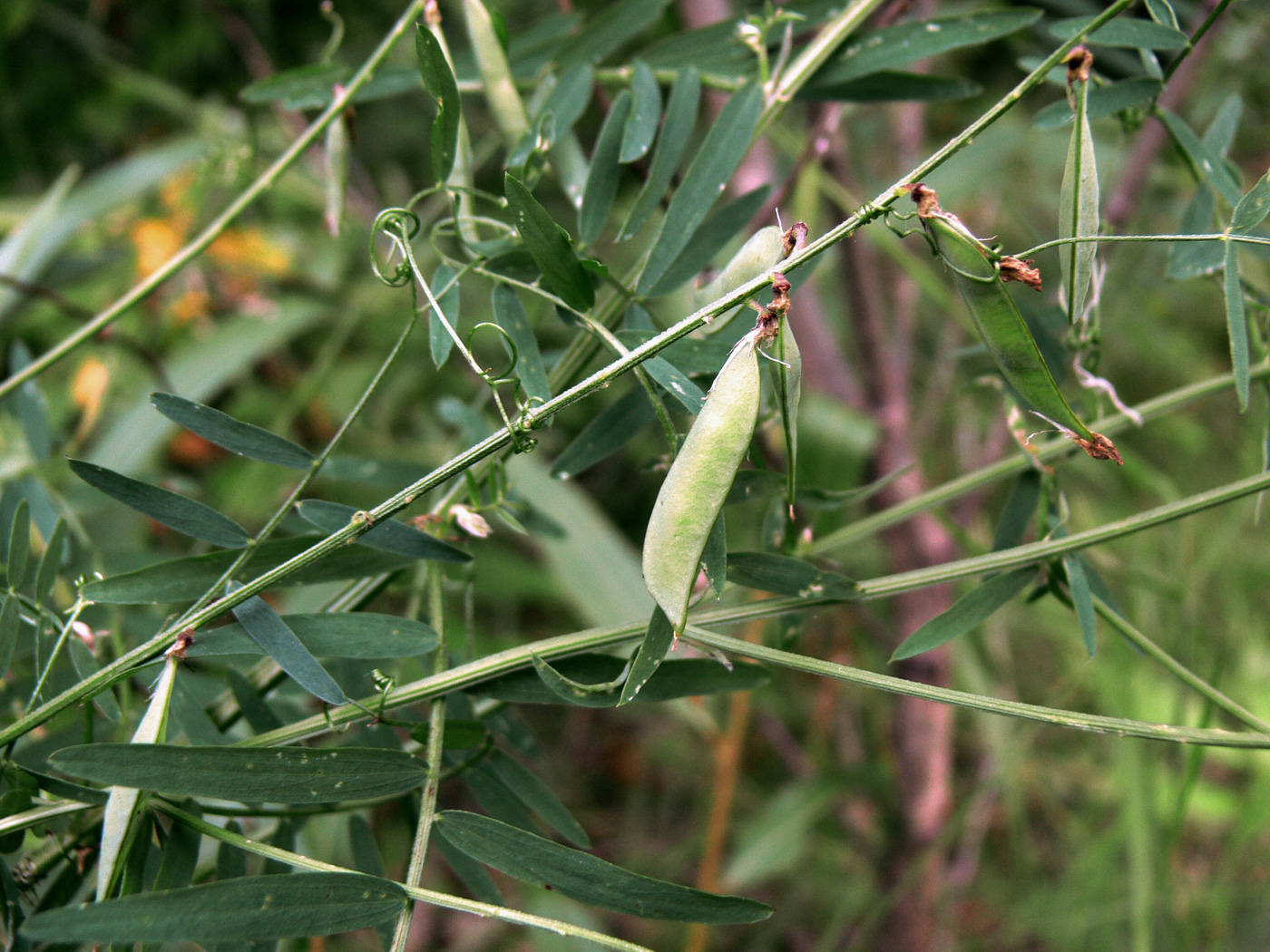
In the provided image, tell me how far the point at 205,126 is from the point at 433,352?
80 cm

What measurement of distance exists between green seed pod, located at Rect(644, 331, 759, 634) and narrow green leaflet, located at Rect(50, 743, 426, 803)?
113 millimetres

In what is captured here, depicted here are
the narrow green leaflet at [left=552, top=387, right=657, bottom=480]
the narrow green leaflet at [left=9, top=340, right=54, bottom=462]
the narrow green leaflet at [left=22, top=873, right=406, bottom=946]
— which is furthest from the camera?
the narrow green leaflet at [left=9, top=340, right=54, bottom=462]

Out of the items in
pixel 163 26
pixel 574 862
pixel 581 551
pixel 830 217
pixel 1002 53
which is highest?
pixel 163 26

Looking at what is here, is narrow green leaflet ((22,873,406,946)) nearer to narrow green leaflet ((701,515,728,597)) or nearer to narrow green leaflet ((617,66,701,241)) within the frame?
narrow green leaflet ((701,515,728,597))

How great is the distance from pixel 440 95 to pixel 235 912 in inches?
10.2

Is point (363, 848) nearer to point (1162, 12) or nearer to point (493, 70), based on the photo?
point (493, 70)

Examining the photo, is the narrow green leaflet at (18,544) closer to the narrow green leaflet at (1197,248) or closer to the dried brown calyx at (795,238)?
the dried brown calyx at (795,238)

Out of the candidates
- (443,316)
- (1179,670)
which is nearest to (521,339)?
(443,316)

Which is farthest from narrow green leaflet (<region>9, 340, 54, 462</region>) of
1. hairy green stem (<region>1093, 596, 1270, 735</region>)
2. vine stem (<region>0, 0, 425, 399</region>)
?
hairy green stem (<region>1093, 596, 1270, 735</region>)

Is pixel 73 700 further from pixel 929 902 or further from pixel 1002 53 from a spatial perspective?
pixel 1002 53

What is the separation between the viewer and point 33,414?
442 mm

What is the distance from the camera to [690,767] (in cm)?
103

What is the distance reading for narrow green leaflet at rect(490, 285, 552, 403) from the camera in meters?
0.29

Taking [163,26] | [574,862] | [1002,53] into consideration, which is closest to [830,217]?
[1002,53]
